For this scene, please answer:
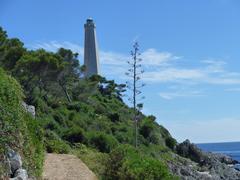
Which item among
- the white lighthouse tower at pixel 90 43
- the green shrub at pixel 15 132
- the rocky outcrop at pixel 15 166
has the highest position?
the white lighthouse tower at pixel 90 43

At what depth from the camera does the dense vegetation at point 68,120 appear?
13500 millimetres

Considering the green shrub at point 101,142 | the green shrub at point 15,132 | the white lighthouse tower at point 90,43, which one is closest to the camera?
the green shrub at point 15,132

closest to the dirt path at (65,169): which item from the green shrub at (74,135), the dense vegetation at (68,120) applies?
the dense vegetation at (68,120)

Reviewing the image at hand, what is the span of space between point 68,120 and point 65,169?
2491 cm

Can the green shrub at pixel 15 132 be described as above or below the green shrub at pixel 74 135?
below

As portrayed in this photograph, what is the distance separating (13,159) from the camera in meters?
11.4

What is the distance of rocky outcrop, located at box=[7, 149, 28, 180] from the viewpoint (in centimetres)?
1105

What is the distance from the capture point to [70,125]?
40000mm

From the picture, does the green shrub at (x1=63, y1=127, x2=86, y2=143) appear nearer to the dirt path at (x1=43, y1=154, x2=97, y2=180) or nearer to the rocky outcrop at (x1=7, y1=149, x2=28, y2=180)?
the dirt path at (x1=43, y1=154, x2=97, y2=180)

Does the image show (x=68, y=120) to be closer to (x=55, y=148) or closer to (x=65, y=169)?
(x=55, y=148)

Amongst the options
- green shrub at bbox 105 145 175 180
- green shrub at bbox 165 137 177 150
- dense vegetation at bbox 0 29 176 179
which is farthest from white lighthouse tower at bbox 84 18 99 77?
green shrub at bbox 105 145 175 180

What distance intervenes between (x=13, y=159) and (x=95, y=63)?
62.9 metres

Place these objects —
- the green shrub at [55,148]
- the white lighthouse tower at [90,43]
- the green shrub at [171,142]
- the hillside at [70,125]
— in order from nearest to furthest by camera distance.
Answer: the hillside at [70,125]
the green shrub at [55,148]
the green shrub at [171,142]
the white lighthouse tower at [90,43]

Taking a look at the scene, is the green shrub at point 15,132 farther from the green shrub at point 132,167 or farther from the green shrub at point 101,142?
the green shrub at point 101,142
